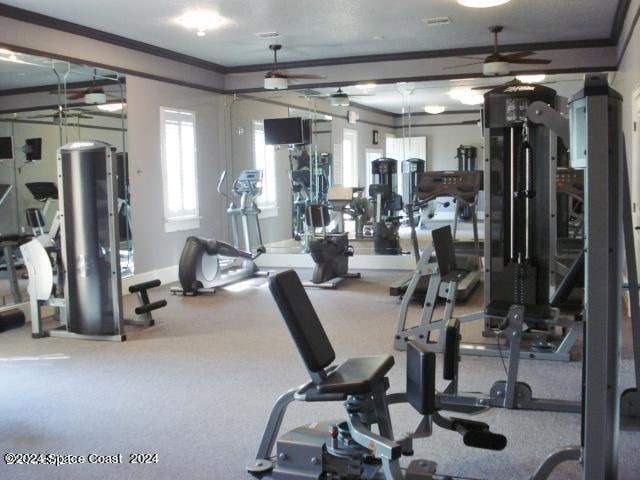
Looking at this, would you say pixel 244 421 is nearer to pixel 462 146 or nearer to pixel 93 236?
pixel 93 236

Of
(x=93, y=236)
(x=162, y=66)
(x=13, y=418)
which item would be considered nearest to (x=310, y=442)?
(x=13, y=418)

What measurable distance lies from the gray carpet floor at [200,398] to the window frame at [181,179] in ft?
7.16

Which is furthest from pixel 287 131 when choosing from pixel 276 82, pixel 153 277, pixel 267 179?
pixel 153 277

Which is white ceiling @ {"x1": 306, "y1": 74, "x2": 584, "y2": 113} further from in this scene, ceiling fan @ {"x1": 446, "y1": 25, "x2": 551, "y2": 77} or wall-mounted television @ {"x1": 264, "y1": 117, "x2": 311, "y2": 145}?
ceiling fan @ {"x1": 446, "y1": 25, "x2": 551, "y2": 77}

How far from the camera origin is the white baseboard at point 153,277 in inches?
268

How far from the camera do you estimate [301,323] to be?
2.34 metres

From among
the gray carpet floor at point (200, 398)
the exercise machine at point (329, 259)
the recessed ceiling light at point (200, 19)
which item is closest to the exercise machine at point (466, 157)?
the exercise machine at point (329, 259)

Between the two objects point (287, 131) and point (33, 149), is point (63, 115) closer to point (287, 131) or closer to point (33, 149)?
point (33, 149)

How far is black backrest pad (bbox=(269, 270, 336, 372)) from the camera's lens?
90.9 inches

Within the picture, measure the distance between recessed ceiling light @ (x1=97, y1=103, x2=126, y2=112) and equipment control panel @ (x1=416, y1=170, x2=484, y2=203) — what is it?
3.29 metres

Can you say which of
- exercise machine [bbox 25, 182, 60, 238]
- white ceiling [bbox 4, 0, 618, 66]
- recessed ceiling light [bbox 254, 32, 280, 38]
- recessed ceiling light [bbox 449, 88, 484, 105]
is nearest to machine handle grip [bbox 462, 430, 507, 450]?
white ceiling [bbox 4, 0, 618, 66]

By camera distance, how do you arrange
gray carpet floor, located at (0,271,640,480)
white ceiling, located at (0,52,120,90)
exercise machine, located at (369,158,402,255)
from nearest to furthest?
gray carpet floor, located at (0,271,640,480) < white ceiling, located at (0,52,120,90) < exercise machine, located at (369,158,402,255)

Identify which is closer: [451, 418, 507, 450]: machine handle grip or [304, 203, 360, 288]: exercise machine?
[451, 418, 507, 450]: machine handle grip

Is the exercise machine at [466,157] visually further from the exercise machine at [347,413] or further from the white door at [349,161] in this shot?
the exercise machine at [347,413]
